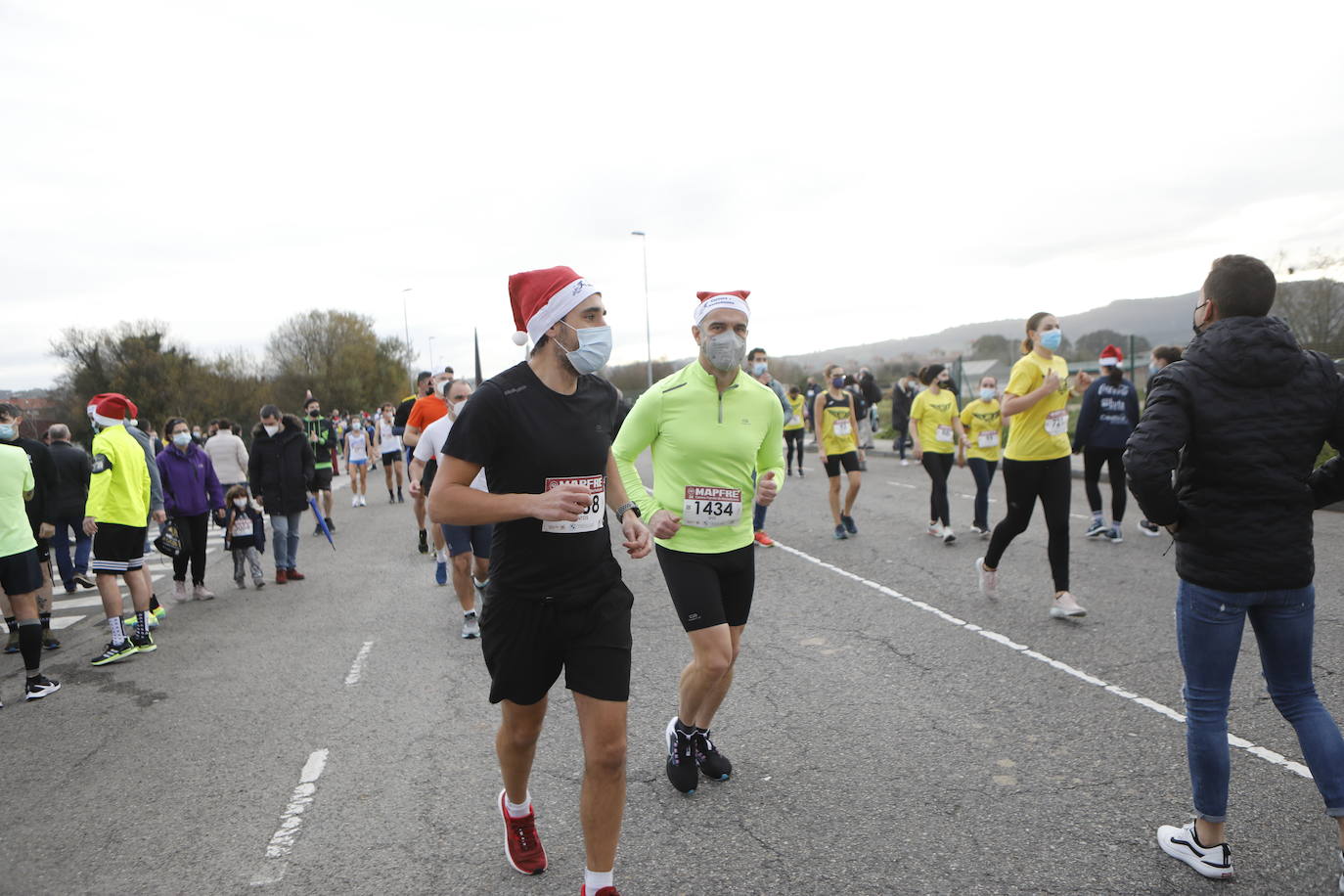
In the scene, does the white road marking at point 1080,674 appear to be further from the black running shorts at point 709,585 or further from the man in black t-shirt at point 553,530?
the man in black t-shirt at point 553,530

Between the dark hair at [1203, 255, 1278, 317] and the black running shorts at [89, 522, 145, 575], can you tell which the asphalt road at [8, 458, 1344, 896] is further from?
the dark hair at [1203, 255, 1278, 317]

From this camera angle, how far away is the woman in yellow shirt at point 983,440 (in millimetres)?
9812

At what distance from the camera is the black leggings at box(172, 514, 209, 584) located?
9.21 m

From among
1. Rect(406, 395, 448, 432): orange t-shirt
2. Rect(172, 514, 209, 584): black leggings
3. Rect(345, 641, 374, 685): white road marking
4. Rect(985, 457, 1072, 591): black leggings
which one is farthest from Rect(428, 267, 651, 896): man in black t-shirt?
Rect(172, 514, 209, 584): black leggings

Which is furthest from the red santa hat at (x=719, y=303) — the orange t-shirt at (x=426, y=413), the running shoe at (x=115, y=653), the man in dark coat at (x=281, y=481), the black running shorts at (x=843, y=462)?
the man in dark coat at (x=281, y=481)

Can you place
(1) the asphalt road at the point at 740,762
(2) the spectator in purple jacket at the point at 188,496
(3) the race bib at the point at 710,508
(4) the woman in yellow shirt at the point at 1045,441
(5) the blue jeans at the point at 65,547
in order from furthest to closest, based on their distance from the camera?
(5) the blue jeans at the point at 65,547 → (2) the spectator in purple jacket at the point at 188,496 → (4) the woman in yellow shirt at the point at 1045,441 → (3) the race bib at the point at 710,508 → (1) the asphalt road at the point at 740,762

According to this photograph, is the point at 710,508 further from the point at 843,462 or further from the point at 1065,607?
the point at 843,462

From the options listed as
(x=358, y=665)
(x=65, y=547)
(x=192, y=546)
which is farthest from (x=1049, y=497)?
(x=65, y=547)

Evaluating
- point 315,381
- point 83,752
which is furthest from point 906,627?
point 315,381

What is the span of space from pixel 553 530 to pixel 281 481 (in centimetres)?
832

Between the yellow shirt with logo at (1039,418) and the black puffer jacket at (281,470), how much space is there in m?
7.73

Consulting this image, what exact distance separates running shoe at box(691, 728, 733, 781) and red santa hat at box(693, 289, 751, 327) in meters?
1.85

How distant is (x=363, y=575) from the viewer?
10000 mm

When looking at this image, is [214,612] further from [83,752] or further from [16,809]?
[16,809]
